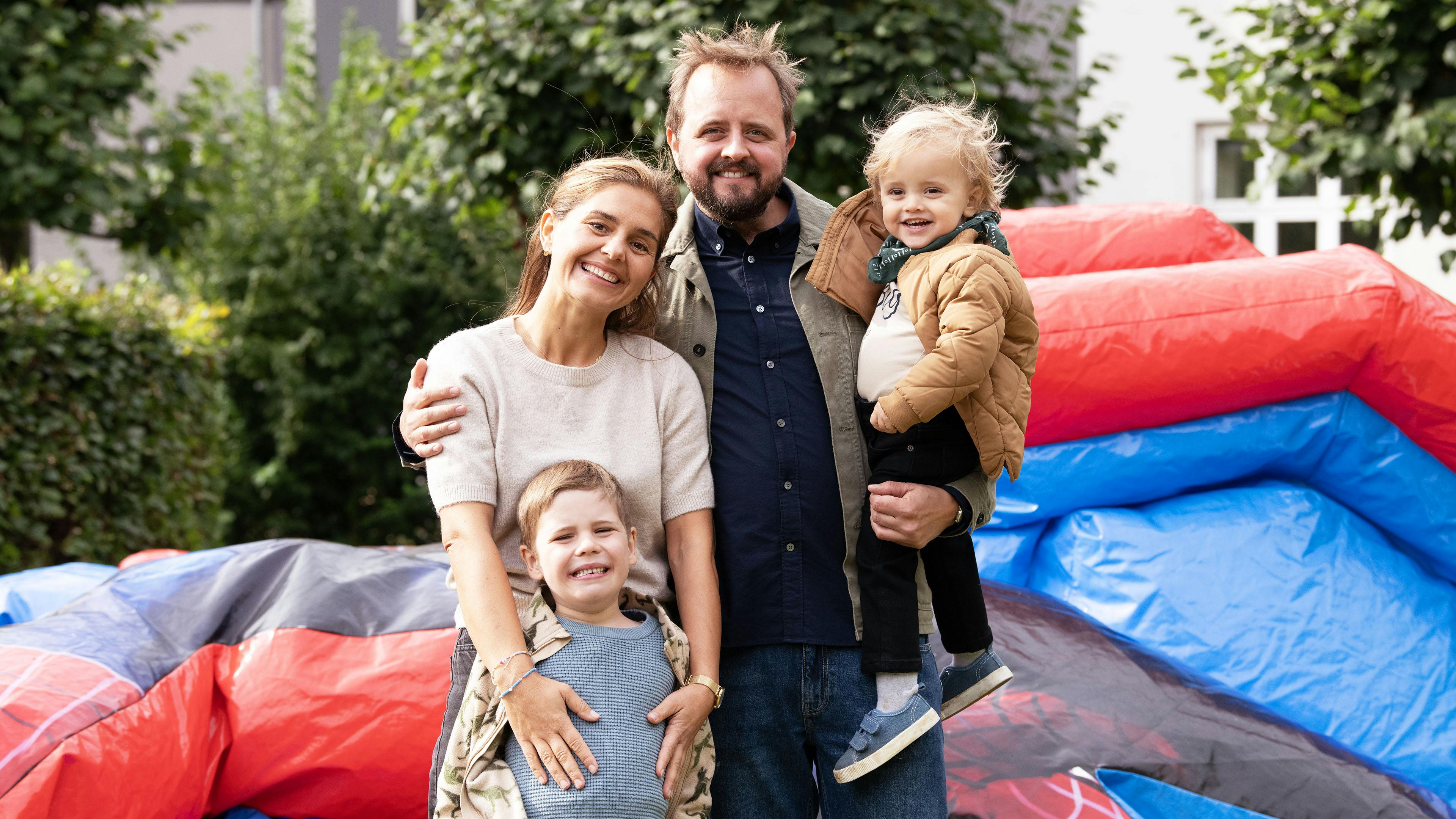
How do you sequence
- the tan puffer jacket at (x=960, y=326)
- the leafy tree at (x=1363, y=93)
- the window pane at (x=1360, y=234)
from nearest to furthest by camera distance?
the tan puffer jacket at (x=960, y=326)
the leafy tree at (x=1363, y=93)
the window pane at (x=1360, y=234)

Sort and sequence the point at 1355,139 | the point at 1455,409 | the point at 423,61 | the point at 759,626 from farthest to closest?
the point at 423,61 → the point at 1355,139 → the point at 1455,409 → the point at 759,626

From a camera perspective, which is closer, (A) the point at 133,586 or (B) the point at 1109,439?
(A) the point at 133,586

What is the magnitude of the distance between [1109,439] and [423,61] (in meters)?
3.69

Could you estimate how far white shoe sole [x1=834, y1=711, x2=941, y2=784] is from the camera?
1987mm

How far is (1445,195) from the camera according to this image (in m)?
4.70

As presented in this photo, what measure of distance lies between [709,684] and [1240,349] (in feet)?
6.71

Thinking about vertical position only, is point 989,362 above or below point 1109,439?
above

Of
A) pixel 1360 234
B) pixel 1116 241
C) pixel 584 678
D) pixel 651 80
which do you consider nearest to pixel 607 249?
pixel 584 678

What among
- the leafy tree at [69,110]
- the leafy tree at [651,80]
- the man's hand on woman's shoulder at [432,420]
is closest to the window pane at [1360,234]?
the leafy tree at [651,80]

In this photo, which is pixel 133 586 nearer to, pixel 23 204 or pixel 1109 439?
pixel 1109 439

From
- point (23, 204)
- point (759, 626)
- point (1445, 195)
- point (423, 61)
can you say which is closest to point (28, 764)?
point (759, 626)

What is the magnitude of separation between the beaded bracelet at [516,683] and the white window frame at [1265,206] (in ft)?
25.3

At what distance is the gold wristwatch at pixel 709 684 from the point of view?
77.0 inches

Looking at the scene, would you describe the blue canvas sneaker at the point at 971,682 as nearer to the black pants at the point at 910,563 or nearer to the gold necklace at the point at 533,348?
the black pants at the point at 910,563
